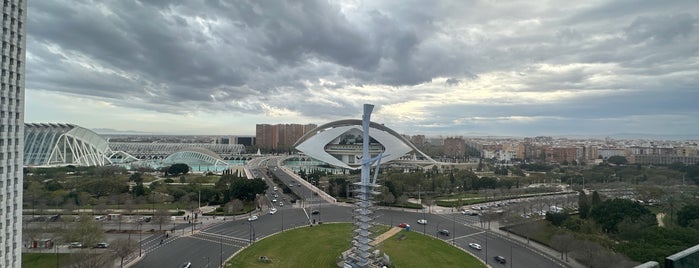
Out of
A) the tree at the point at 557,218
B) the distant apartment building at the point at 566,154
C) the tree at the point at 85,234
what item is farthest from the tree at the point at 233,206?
the distant apartment building at the point at 566,154

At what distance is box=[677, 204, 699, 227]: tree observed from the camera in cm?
2452

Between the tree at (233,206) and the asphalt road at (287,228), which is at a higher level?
the tree at (233,206)

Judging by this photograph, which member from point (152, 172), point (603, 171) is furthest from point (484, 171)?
point (152, 172)

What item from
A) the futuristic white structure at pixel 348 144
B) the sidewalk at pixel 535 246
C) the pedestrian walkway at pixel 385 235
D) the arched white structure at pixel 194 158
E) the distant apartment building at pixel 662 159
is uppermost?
the futuristic white structure at pixel 348 144

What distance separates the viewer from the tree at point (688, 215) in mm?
24516

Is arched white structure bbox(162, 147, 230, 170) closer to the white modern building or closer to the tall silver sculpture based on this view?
the white modern building

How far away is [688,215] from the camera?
977 inches

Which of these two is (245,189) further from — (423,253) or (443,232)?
(423,253)

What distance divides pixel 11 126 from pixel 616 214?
3246cm

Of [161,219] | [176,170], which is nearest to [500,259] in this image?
[161,219]

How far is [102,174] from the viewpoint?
131 feet

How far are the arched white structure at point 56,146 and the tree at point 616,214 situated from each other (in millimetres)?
62445

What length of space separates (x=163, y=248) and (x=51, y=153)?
42.4 metres

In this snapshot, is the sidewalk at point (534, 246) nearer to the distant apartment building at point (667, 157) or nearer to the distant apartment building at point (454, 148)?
the distant apartment building at point (454, 148)
